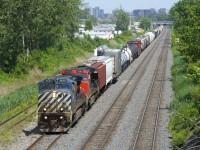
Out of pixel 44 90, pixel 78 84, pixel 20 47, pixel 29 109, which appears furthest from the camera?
pixel 20 47

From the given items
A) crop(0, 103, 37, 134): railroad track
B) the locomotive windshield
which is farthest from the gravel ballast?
the locomotive windshield

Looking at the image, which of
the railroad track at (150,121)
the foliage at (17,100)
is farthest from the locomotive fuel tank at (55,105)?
the foliage at (17,100)

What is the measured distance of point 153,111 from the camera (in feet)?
94.6

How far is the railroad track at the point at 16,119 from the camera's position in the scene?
2413cm

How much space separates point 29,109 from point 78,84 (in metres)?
5.69

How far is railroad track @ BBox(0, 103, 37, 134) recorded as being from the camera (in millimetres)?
24134

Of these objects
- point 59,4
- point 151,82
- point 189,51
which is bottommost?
point 151,82

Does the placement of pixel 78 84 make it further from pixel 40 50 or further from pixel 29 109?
pixel 40 50

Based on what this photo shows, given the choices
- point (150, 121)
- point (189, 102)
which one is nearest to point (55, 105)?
point (150, 121)

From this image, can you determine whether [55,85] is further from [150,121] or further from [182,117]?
[182,117]

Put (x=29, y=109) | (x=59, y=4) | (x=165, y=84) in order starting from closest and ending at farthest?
(x=29, y=109), (x=165, y=84), (x=59, y=4)

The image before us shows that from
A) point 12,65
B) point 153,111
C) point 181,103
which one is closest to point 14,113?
point 153,111

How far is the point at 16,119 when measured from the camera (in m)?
26.1

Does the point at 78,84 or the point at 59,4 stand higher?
the point at 59,4
